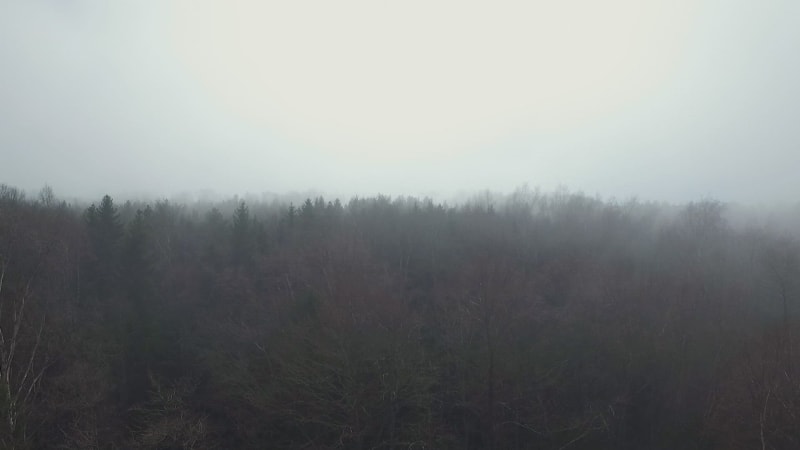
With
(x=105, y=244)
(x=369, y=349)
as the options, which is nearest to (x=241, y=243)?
(x=105, y=244)

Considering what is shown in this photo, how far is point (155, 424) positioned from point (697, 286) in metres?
28.5

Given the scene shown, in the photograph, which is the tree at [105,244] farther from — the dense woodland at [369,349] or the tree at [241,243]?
the tree at [241,243]

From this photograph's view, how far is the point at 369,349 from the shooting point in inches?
660

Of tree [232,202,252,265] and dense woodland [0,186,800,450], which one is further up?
tree [232,202,252,265]

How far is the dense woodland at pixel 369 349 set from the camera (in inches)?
624

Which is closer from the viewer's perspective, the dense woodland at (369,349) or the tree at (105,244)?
the dense woodland at (369,349)

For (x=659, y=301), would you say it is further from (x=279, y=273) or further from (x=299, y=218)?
(x=299, y=218)

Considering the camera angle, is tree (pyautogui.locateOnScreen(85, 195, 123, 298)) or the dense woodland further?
tree (pyautogui.locateOnScreen(85, 195, 123, 298))

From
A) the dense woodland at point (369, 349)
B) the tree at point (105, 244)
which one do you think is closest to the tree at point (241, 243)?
the dense woodland at point (369, 349)

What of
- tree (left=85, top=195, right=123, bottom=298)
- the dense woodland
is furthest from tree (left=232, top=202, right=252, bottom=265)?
tree (left=85, top=195, right=123, bottom=298)

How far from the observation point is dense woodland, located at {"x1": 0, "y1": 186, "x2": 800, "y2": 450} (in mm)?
15852

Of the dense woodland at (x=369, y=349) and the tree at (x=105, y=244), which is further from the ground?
the tree at (x=105, y=244)

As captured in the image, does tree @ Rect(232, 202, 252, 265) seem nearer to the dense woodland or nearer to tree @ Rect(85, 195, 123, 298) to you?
the dense woodland

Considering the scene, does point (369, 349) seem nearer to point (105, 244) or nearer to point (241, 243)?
point (241, 243)
